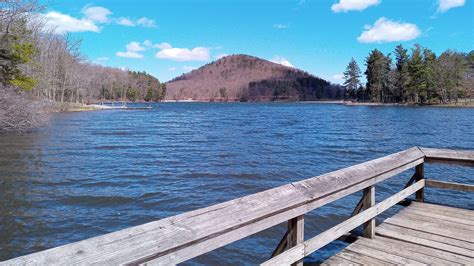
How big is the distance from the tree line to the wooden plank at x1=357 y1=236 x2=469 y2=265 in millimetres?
90322

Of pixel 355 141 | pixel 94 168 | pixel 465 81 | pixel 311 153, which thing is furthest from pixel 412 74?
pixel 94 168

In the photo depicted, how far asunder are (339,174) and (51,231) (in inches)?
245

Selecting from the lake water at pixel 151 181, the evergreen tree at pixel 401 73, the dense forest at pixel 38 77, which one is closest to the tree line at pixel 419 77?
the evergreen tree at pixel 401 73

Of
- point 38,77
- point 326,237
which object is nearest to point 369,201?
point 326,237

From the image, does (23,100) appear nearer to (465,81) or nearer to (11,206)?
(11,206)

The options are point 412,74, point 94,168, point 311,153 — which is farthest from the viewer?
point 412,74

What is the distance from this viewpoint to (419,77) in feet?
287

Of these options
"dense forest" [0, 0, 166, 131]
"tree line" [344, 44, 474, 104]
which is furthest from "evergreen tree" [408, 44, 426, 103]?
"dense forest" [0, 0, 166, 131]

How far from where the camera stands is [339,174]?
11.9 feet

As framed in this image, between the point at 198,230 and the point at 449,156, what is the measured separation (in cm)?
494

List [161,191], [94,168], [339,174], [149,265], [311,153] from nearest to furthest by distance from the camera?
1. [149,265]
2. [339,174]
3. [161,191]
4. [94,168]
5. [311,153]

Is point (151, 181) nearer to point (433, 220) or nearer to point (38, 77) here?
point (433, 220)

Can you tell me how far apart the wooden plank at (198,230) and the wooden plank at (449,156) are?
9.29 ft

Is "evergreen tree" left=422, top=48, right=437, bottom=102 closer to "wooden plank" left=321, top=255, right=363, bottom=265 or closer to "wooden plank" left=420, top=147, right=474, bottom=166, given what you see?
"wooden plank" left=420, top=147, right=474, bottom=166
